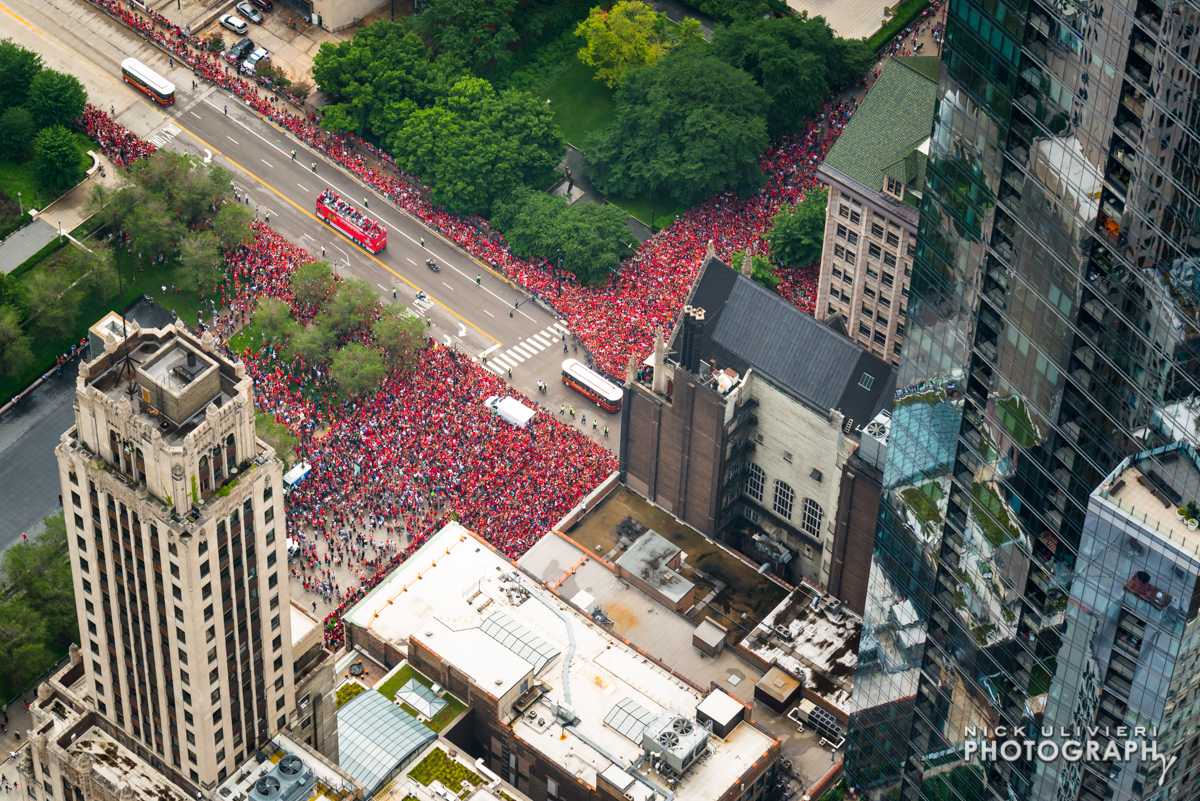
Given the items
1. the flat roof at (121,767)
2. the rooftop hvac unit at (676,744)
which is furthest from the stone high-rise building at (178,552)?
the rooftop hvac unit at (676,744)

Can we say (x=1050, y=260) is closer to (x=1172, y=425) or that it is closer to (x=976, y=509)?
(x=1172, y=425)

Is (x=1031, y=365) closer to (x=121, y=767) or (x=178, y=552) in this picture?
(x=178, y=552)

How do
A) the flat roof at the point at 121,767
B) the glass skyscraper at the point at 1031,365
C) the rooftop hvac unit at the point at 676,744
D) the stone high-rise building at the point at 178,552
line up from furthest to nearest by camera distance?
the rooftop hvac unit at the point at 676,744
the flat roof at the point at 121,767
the stone high-rise building at the point at 178,552
the glass skyscraper at the point at 1031,365

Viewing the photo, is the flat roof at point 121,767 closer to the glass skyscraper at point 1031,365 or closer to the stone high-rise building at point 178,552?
the stone high-rise building at point 178,552

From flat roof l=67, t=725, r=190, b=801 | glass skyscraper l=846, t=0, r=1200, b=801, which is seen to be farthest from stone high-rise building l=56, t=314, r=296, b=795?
glass skyscraper l=846, t=0, r=1200, b=801

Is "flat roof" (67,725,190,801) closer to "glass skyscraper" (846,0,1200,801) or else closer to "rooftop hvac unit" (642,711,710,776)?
"rooftop hvac unit" (642,711,710,776)
